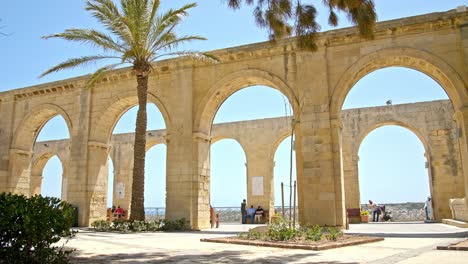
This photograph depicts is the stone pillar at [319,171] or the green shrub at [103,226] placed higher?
the stone pillar at [319,171]

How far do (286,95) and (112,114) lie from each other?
7933mm

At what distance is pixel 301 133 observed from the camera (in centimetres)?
1316

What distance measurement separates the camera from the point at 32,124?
19.7 metres

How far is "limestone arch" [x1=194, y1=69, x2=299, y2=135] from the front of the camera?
13805 millimetres

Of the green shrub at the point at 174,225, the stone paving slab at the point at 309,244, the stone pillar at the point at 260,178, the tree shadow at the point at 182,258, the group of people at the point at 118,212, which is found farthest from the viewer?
the stone pillar at the point at 260,178

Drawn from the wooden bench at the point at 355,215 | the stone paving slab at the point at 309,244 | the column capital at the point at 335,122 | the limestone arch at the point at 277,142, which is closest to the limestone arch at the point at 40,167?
the limestone arch at the point at 277,142

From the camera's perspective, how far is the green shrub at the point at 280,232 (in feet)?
29.2

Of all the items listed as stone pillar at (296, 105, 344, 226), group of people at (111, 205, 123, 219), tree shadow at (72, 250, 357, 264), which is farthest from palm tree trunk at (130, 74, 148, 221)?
group of people at (111, 205, 123, 219)

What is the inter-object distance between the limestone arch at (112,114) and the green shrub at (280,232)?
8.24 metres

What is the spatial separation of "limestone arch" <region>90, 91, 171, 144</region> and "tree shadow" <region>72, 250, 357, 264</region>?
9.77 meters

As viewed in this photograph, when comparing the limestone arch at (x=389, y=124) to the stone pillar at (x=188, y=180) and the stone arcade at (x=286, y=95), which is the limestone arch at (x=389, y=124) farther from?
the stone pillar at (x=188, y=180)

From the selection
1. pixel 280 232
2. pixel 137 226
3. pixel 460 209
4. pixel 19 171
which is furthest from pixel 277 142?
pixel 280 232

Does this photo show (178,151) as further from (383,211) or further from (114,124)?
(383,211)

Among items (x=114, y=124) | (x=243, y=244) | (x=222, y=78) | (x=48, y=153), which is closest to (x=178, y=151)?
(x=222, y=78)
